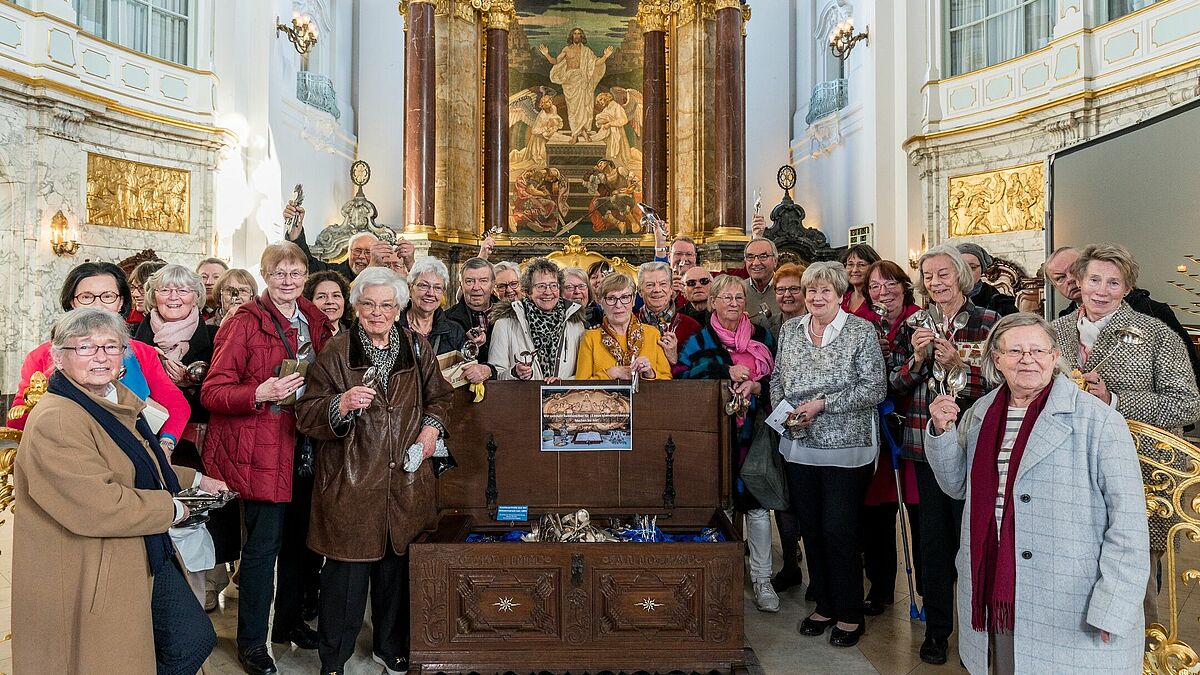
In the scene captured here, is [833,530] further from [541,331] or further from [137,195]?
[137,195]

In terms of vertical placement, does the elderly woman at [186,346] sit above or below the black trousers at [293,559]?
above

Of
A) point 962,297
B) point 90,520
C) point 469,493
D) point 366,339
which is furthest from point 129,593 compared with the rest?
point 962,297

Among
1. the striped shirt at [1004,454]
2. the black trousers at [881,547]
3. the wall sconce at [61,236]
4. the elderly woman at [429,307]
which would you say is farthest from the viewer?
the wall sconce at [61,236]

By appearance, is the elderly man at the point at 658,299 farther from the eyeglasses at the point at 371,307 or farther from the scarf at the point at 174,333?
the scarf at the point at 174,333

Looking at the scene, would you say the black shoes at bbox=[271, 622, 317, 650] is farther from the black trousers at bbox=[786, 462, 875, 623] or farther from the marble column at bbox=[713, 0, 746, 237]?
the marble column at bbox=[713, 0, 746, 237]

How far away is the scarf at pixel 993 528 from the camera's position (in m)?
2.40

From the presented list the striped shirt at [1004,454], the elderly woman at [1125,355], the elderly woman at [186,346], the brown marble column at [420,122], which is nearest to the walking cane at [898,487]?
the elderly woman at [1125,355]

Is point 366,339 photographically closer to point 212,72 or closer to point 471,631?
point 471,631

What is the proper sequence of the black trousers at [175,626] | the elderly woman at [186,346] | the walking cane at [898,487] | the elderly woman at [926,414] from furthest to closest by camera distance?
the walking cane at [898,487] → the elderly woman at [186,346] → the elderly woman at [926,414] → the black trousers at [175,626]

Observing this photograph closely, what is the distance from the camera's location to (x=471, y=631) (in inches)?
126

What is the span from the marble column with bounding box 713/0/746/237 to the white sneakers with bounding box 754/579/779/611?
8815 millimetres

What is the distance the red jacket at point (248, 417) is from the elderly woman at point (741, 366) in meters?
1.95

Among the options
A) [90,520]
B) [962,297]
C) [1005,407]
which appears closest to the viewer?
[90,520]

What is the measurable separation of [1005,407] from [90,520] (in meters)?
2.81
